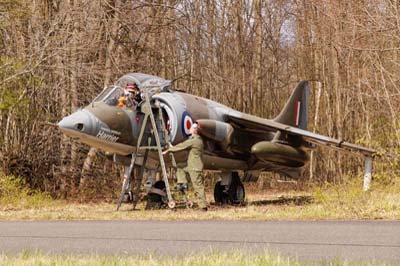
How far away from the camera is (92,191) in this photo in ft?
70.6

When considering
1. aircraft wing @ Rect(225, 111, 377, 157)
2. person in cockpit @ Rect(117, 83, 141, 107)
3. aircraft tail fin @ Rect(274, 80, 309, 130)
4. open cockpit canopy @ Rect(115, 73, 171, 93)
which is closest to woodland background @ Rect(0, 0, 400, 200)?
aircraft wing @ Rect(225, 111, 377, 157)

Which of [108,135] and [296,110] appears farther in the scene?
[296,110]

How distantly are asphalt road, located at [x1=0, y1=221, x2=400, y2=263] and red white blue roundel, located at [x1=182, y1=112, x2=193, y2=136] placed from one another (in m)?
5.62

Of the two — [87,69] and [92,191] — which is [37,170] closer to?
[92,191]

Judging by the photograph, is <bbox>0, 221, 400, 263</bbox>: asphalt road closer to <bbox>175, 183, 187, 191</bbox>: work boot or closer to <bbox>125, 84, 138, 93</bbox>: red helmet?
<bbox>175, 183, 187, 191</bbox>: work boot

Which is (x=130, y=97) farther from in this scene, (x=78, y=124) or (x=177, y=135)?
(x=78, y=124)

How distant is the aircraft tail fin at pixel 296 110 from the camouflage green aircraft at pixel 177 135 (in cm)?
166

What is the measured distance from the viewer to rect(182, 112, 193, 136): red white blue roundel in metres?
16.1

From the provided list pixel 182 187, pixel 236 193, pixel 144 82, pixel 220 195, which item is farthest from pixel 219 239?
pixel 220 195

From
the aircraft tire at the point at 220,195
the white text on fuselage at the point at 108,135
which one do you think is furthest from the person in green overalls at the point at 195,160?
the aircraft tire at the point at 220,195

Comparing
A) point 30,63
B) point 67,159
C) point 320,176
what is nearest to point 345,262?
point 30,63

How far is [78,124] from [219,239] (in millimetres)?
7467

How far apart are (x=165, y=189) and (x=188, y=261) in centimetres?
1103

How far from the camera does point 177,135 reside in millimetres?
16000
